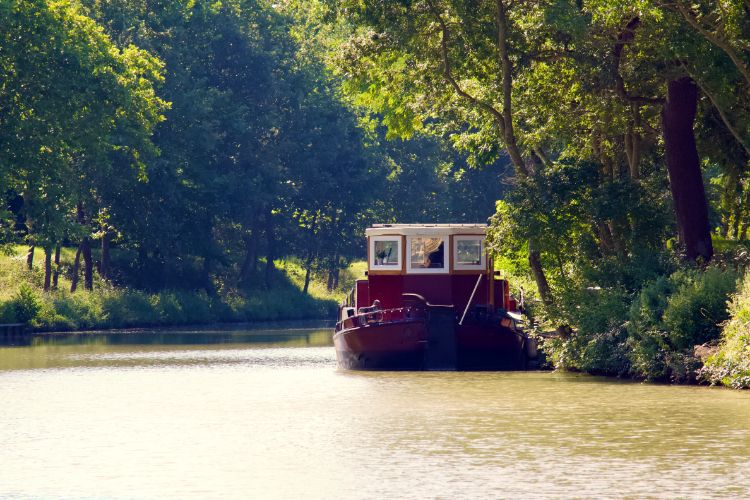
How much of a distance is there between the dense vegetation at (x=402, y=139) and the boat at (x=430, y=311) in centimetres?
95

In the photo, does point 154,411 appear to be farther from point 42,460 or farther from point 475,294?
point 475,294

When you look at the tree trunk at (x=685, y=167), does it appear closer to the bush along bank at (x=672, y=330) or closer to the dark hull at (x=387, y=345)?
the bush along bank at (x=672, y=330)

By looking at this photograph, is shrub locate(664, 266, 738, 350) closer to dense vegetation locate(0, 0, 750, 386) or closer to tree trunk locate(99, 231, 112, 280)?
dense vegetation locate(0, 0, 750, 386)

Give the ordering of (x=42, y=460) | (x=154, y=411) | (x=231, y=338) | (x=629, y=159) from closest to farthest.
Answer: (x=42, y=460) < (x=154, y=411) < (x=629, y=159) < (x=231, y=338)

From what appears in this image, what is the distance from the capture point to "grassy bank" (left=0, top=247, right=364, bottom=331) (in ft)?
132

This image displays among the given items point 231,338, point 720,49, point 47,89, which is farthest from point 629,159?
point 47,89

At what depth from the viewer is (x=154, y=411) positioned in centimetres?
1708

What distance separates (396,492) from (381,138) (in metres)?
63.6

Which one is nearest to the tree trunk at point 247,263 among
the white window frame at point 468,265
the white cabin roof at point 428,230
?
the white cabin roof at point 428,230

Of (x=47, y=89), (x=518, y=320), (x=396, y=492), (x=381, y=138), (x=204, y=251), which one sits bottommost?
(x=396, y=492)

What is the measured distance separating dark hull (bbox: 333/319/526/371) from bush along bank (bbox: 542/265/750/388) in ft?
5.67

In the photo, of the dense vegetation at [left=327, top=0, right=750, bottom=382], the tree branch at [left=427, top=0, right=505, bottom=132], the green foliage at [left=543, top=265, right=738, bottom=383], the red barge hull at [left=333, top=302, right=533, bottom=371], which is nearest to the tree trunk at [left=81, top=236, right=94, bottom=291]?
the dense vegetation at [left=327, top=0, right=750, bottom=382]

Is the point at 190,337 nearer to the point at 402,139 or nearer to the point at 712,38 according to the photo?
the point at 402,139

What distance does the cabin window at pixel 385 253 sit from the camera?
24500mm
